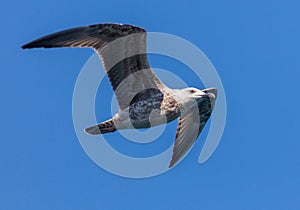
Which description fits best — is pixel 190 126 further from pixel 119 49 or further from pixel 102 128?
pixel 119 49

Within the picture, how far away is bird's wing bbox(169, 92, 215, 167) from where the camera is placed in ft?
97.1

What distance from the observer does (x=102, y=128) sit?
2912 centimetres

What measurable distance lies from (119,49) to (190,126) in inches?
115

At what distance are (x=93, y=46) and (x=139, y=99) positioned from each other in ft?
6.10

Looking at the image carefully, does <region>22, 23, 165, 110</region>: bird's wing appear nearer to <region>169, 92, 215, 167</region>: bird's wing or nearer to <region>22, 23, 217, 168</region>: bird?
<region>22, 23, 217, 168</region>: bird

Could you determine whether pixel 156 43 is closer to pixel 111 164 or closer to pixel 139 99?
pixel 139 99

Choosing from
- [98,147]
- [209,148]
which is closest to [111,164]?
[98,147]

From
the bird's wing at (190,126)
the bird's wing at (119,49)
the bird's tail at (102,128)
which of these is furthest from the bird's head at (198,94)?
the bird's tail at (102,128)

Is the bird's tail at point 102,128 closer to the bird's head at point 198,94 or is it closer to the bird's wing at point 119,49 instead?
the bird's wing at point 119,49

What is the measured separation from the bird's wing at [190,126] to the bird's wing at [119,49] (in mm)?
1205

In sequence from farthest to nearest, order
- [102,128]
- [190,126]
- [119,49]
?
[190,126]
[102,128]
[119,49]

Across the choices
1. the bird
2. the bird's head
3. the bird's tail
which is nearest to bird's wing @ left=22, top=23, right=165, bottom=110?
the bird

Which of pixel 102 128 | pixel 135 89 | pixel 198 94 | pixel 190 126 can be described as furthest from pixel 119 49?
pixel 190 126

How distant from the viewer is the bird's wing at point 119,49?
2817cm
